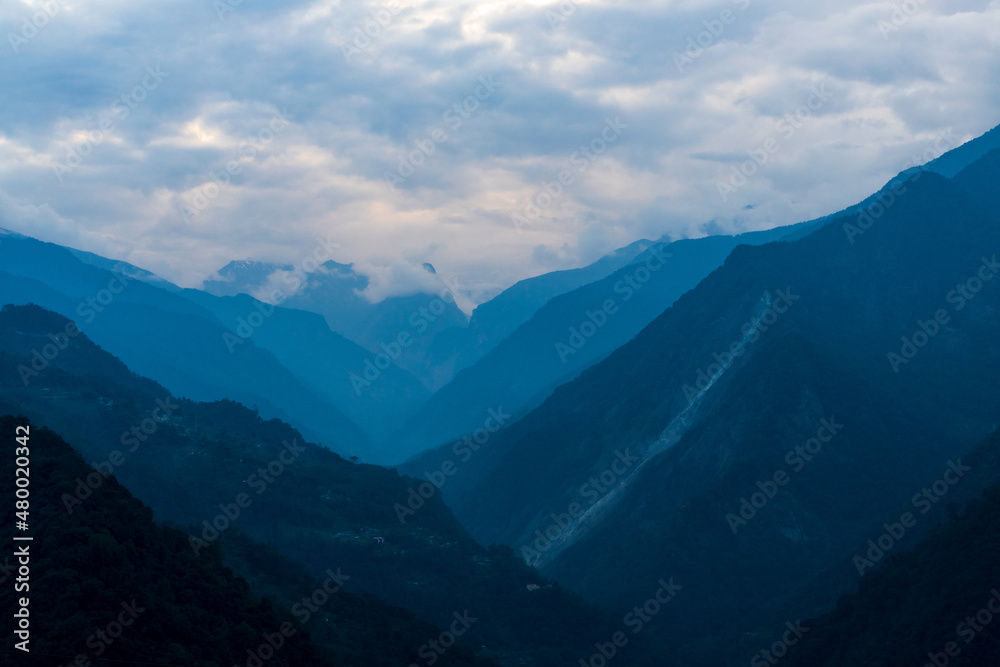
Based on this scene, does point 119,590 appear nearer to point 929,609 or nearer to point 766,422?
point 929,609

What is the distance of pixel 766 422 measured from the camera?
410ft

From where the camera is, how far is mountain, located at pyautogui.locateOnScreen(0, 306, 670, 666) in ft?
296

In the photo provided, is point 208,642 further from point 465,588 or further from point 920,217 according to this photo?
point 920,217

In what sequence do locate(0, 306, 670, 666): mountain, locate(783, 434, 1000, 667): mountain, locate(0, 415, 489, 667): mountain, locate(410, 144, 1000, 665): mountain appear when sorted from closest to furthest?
locate(0, 415, 489, 667): mountain → locate(783, 434, 1000, 667): mountain → locate(0, 306, 670, 666): mountain → locate(410, 144, 1000, 665): mountain

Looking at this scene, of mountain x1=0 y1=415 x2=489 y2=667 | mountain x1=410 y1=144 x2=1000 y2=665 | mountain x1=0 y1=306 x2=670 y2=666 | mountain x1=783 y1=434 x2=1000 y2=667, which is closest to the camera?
mountain x1=0 y1=415 x2=489 y2=667

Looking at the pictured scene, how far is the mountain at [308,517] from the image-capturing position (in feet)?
296

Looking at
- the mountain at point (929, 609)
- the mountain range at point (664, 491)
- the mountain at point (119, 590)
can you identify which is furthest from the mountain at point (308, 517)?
the mountain at point (929, 609)

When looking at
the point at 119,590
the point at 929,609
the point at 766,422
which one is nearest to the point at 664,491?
the point at 766,422

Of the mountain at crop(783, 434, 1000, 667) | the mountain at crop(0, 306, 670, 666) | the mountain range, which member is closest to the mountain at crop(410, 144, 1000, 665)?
the mountain range

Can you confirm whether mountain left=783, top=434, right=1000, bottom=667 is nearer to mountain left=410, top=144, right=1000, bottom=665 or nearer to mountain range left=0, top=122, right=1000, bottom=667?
mountain range left=0, top=122, right=1000, bottom=667

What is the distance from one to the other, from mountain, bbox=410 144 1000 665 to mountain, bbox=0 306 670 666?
660 inches

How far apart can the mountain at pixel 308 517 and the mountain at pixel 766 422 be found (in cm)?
1678

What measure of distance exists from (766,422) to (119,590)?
98869mm

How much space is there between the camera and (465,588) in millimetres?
99438
